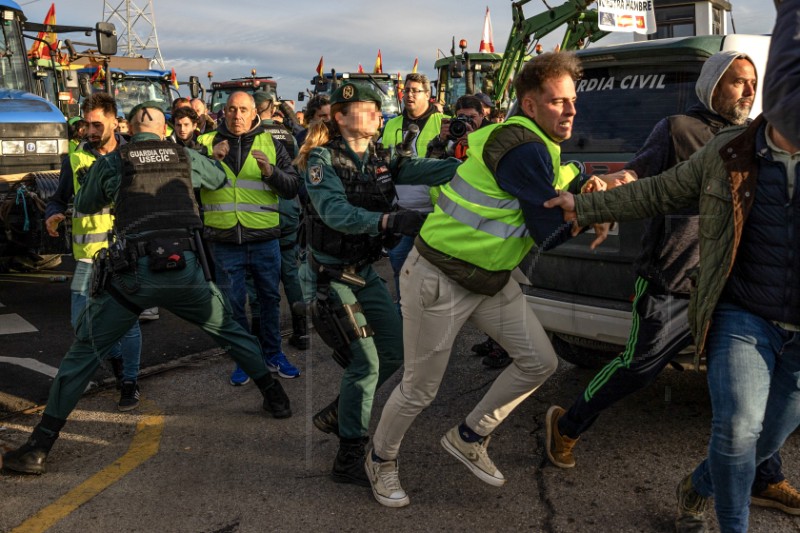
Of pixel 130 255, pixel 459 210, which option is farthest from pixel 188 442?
pixel 459 210

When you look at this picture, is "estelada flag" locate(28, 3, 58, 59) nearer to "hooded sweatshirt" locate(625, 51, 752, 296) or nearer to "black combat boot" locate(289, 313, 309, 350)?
"black combat boot" locate(289, 313, 309, 350)

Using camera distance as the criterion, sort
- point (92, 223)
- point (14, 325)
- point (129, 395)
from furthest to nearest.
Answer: point (14, 325) → point (92, 223) → point (129, 395)

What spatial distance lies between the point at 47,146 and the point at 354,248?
22.9ft

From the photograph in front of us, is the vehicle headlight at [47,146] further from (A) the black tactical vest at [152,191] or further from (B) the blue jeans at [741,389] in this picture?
(B) the blue jeans at [741,389]

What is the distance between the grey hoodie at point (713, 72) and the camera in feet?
10.8

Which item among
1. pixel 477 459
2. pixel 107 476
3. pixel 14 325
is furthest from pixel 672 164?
pixel 14 325

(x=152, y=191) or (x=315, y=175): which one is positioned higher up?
(x=315, y=175)

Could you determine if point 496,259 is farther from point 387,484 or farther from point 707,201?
point 387,484

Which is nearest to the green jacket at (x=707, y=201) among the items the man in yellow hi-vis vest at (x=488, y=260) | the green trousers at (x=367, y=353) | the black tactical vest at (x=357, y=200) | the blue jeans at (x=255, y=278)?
the man in yellow hi-vis vest at (x=488, y=260)

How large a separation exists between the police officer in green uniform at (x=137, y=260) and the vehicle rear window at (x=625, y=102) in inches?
86.3

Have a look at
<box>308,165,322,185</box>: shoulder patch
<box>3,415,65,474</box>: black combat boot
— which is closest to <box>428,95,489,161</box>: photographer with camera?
<box>308,165,322,185</box>: shoulder patch

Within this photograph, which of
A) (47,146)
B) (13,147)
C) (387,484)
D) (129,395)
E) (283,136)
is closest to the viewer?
(387,484)

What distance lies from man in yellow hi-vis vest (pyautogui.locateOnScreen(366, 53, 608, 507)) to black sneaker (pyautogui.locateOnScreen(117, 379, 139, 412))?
1985 millimetres

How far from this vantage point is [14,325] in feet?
23.6
